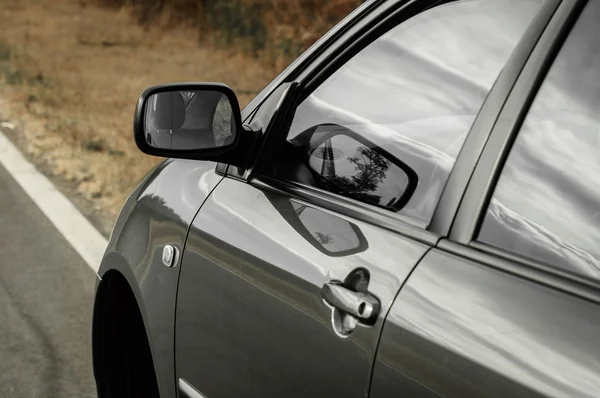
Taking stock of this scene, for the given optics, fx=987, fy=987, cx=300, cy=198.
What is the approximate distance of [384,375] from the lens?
5.88ft

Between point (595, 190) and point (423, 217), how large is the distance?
1.23 feet

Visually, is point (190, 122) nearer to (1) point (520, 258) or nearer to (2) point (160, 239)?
(2) point (160, 239)

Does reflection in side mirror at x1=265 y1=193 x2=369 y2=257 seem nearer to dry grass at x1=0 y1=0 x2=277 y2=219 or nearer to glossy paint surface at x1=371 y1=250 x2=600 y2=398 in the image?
glossy paint surface at x1=371 y1=250 x2=600 y2=398

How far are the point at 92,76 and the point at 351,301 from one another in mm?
13133

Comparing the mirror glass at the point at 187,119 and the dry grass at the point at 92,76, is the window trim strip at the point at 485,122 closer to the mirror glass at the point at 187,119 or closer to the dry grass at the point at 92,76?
the mirror glass at the point at 187,119

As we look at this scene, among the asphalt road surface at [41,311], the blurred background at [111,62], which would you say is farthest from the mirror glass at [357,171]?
the blurred background at [111,62]

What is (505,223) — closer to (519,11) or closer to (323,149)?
(519,11)

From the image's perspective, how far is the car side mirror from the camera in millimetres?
2623

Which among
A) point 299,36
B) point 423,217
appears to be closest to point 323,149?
point 423,217

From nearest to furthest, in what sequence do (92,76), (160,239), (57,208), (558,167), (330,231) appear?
(558,167), (330,231), (160,239), (57,208), (92,76)

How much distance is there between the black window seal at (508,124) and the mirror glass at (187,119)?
3.12ft

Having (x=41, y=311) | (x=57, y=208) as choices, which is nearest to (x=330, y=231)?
(x=41, y=311)

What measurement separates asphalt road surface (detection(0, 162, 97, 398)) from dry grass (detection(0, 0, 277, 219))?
0.92m

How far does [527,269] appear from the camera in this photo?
5.49 ft
